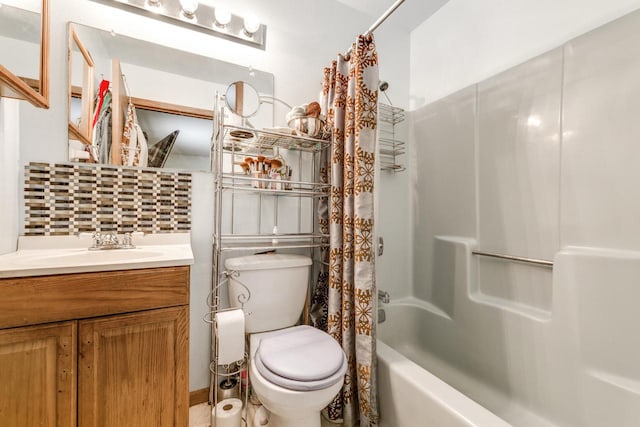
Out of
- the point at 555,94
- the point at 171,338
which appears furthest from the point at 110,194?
the point at 555,94

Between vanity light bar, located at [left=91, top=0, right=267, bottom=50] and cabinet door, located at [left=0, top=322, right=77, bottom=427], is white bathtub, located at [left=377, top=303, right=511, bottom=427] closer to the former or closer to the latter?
cabinet door, located at [left=0, top=322, right=77, bottom=427]

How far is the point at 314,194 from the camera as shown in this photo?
160 cm

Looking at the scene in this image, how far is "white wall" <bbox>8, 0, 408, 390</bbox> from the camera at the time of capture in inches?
47.3

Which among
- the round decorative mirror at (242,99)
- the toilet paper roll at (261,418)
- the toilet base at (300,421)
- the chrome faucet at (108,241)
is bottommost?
the toilet paper roll at (261,418)

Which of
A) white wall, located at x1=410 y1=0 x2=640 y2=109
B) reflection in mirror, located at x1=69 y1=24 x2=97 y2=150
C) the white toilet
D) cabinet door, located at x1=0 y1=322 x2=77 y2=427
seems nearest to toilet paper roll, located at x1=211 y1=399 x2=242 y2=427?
the white toilet

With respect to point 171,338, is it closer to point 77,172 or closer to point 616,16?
point 77,172

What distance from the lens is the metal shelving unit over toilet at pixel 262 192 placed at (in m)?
1.40

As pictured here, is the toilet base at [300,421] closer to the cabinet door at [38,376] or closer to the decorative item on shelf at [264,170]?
the cabinet door at [38,376]

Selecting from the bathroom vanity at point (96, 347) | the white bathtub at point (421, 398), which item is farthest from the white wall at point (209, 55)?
the white bathtub at point (421, 398)

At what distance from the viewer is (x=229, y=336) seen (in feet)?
3.65

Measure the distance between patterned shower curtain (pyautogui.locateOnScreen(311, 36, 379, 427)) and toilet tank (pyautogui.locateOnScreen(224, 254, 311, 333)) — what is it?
199mm

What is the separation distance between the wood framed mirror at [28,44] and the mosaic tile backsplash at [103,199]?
0.32 meters

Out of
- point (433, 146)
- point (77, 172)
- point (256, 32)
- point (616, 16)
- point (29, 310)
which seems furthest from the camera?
point (433, 146)

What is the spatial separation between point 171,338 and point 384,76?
2071mm
